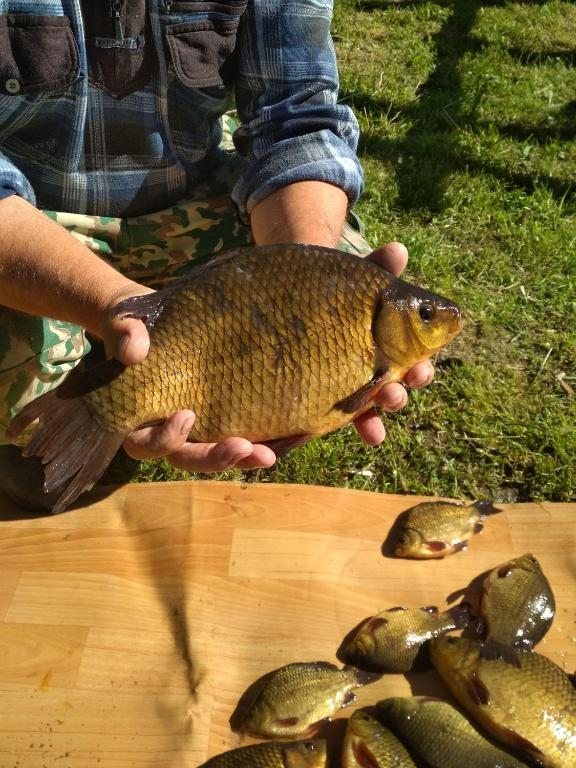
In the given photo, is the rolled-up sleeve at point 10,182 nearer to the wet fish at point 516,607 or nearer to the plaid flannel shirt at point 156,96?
the plaid flannel shirt at point 156,96

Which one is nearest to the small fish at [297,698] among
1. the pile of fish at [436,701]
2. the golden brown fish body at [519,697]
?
the pile of fish at [436,701]

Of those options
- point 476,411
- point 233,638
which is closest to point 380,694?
point 233,638

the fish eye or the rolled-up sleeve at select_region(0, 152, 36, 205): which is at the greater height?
the fish eye

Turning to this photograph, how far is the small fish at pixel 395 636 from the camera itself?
175 cm

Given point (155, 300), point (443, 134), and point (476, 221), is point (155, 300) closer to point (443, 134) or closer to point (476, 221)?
point (476, 221)

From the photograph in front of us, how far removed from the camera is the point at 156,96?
6.63ft

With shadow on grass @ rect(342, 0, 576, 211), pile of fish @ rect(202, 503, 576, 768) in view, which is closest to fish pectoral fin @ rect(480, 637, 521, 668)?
pile of fish @ rect(202, 503, 576, 768)

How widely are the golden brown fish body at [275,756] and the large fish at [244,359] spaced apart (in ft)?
2.10

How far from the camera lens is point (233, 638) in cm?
184

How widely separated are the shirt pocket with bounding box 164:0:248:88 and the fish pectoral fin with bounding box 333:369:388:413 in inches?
41.7

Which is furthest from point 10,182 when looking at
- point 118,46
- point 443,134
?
point 443,134

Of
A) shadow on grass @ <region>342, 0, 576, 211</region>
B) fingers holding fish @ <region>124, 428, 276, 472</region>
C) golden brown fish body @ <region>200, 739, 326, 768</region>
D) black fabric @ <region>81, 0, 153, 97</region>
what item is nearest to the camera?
fingers holding fish @ <region>124, 428, 276, 472</region>

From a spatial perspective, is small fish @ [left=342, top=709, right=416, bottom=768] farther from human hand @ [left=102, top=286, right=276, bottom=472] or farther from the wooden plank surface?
human hand @ [left=102, top=286, right=276, bottom=472]

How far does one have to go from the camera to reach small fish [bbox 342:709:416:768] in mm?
1555
